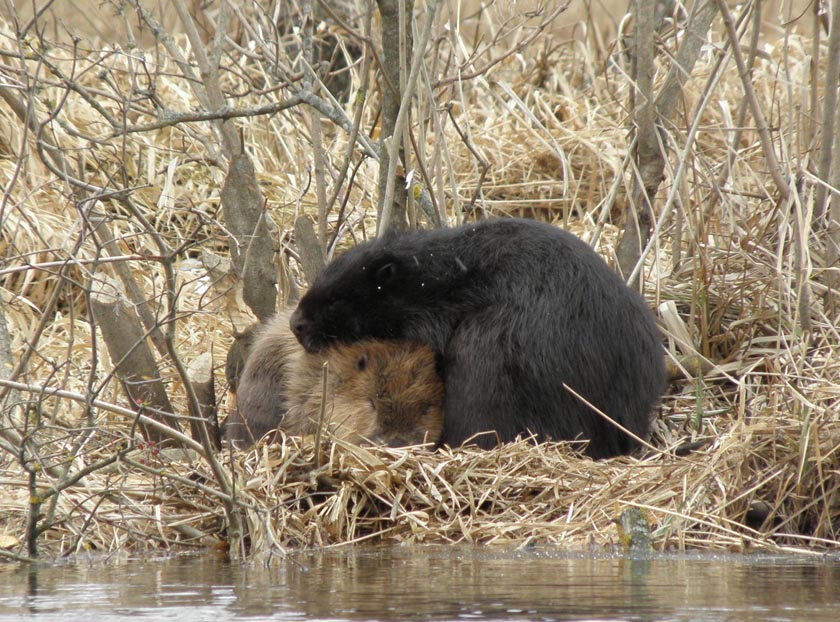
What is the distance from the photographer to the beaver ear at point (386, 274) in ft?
16.5

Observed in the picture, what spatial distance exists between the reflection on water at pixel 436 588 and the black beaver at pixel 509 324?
1.05 meters

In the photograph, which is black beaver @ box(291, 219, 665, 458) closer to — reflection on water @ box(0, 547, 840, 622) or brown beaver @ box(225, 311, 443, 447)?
brown beaver @ box(225, 311, 443, 447)

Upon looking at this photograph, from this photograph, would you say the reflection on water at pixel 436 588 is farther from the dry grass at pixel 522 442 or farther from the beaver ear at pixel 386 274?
the beaver ear at pixel 386 274

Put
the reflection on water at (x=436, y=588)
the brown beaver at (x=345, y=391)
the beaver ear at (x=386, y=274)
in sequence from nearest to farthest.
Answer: the reflection on water at (x=436, y=588) → the brown beaver at (x=345, y=391) → the beaver ear at (x=386, y=274)

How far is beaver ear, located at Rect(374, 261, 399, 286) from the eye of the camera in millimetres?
5031

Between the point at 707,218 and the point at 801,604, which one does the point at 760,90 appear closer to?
the point at 707,218

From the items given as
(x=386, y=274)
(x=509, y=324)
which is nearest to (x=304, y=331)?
(x=386, y=274)

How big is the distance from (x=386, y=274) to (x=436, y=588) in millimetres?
2327

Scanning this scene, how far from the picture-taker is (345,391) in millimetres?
5059

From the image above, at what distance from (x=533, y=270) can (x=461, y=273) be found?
314mm

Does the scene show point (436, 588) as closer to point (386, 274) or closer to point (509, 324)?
point (509, 324)

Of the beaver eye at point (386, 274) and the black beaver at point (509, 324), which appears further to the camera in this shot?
the beaver eye at point (386, 274)

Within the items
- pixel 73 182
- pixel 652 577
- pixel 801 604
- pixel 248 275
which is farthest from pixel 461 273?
pixel 801 604

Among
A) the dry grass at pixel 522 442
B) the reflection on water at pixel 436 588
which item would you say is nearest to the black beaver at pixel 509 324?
the dry grass at pixel 522 442
